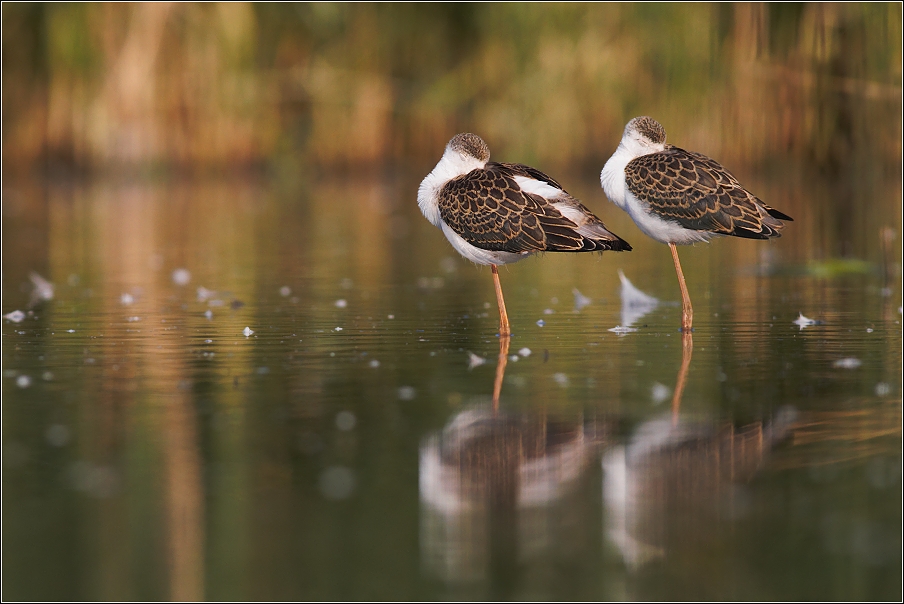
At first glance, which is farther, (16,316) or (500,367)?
(16,316)

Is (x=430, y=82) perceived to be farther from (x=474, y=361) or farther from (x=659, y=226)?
(x=474, y=361)

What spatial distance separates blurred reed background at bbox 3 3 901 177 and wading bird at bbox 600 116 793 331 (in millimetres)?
11363

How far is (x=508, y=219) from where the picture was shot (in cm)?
987

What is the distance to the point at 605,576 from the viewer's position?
468 cm

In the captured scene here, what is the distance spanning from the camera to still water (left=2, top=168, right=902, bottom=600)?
480 centimetres

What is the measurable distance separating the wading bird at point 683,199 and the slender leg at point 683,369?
0.43 m

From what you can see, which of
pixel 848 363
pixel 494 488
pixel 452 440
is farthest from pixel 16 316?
pixel 494 488

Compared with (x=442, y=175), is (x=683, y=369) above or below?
below

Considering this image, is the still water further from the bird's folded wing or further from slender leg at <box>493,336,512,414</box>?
the bird's folded wing

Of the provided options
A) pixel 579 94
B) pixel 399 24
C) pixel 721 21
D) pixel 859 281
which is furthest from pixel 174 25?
pixel 859 281

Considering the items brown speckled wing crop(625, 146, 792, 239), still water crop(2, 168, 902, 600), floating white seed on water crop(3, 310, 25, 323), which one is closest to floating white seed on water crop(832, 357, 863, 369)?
still water crop(2, 168, 902, 600)

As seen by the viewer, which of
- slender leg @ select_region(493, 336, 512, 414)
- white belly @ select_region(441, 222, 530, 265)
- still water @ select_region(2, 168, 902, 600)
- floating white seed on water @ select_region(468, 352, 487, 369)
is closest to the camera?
still water @ select_region(2, 168, 902, 600)

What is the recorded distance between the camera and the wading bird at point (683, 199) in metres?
10.3

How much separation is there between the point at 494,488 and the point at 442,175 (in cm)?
516
